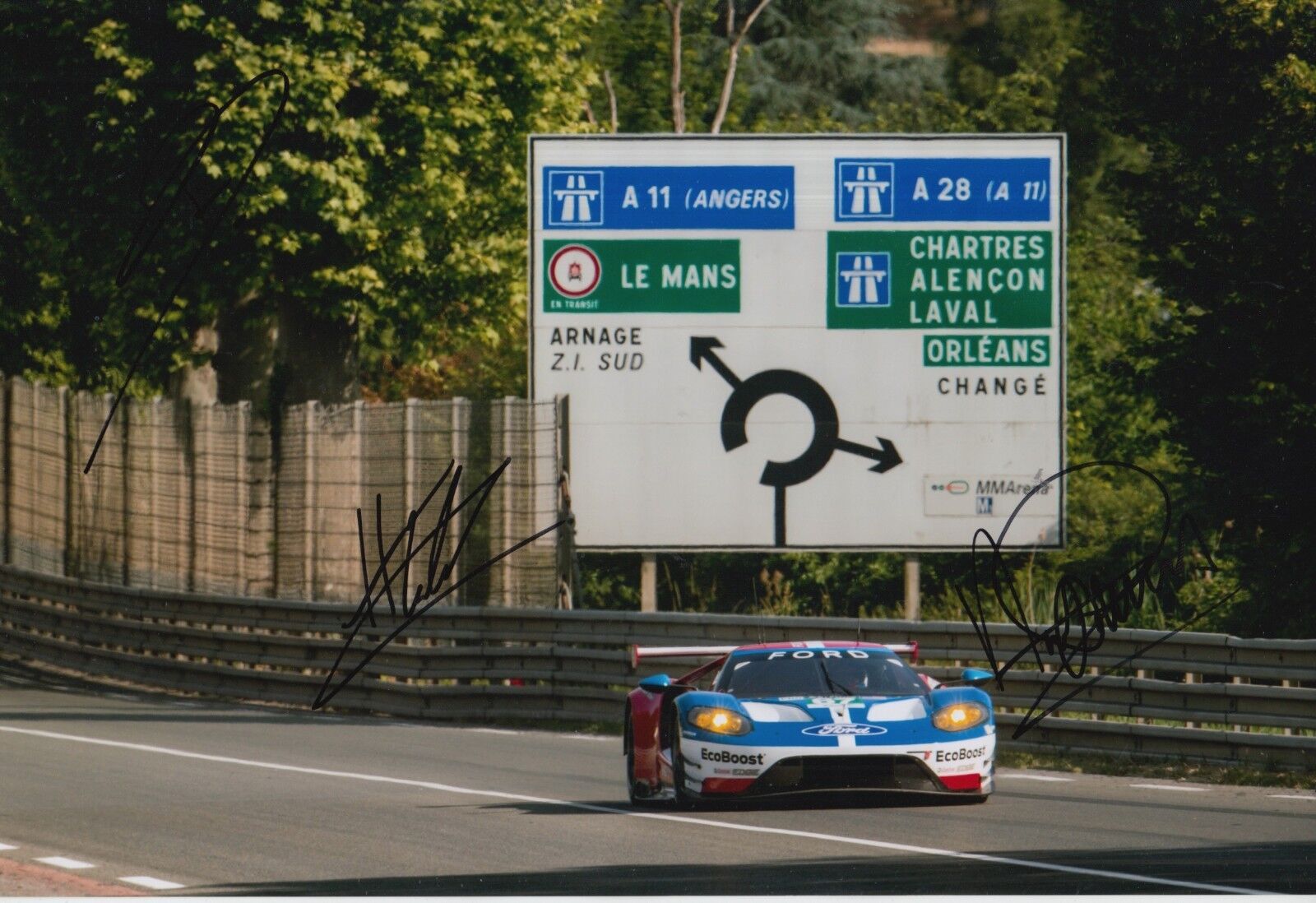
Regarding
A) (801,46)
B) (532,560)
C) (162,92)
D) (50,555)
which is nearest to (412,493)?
(532,560)

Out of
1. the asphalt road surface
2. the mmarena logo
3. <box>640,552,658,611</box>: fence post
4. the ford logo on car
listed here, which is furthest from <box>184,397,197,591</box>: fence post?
the ford logo on car

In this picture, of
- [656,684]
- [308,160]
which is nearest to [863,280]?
[656,684]

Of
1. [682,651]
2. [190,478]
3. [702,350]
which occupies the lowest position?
[682,651]

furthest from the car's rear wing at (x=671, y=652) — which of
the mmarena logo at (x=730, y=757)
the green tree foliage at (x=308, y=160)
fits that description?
the green tree foliage at (x=308, y=160)

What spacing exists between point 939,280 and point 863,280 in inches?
31.1

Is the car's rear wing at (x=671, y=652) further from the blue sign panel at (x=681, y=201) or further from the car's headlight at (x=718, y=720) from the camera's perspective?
the blue sign panel at (x=681, y=201)

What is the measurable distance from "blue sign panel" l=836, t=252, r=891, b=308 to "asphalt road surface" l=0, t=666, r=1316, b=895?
20.0 ft

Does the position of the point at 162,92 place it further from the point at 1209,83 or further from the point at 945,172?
the point at 1209,83

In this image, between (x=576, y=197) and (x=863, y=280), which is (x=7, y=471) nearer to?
(x=576, y=197)

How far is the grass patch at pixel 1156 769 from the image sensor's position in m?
15.8

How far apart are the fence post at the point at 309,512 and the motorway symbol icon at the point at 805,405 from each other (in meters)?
4.40

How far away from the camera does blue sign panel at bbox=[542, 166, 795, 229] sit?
23.0 meters

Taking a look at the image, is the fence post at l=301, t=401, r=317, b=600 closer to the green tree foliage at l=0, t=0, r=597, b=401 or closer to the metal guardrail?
the metal guardrail

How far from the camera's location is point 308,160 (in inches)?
1307
